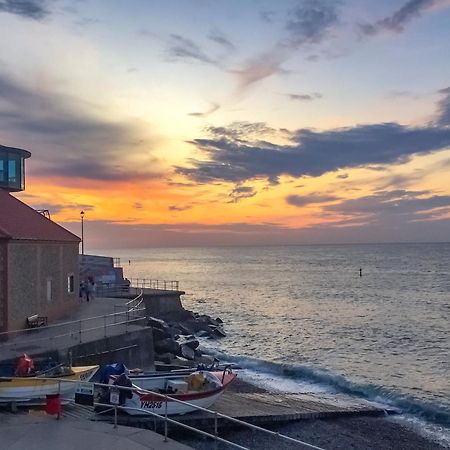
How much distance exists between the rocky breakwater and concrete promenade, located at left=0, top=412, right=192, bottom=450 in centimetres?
1054

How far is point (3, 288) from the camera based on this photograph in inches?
879

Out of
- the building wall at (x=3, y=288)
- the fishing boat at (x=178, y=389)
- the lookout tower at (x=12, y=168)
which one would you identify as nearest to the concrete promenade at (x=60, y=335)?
the building wall at (x=3, y=288)

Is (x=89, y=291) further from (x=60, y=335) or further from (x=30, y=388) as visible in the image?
(x=30, y=388)

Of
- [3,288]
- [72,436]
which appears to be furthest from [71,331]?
[72,436]

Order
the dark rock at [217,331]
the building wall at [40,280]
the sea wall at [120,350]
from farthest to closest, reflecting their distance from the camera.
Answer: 1. the dark rock at [217,331]
2. the building wall at [40,280]
3. the sea wall at [120,350]

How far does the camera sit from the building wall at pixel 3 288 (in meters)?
22.2

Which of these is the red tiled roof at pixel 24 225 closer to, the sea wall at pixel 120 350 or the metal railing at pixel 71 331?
the metal railing at pixel 71 331

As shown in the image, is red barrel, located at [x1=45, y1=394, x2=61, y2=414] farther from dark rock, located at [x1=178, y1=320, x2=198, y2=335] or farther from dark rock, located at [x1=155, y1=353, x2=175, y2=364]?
dark rock, located at [x1=178, y1=320, x2=198, y2=335]

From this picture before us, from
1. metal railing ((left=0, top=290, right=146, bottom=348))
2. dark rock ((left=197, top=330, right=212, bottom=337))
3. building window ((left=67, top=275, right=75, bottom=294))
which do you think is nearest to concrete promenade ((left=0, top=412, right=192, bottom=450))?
metal railing ((left=0, top=290, right=146, bottom=348))

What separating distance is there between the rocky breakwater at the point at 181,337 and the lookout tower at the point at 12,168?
37.6ft

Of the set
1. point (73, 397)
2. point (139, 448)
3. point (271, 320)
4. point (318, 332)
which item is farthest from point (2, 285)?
point (271, 320)

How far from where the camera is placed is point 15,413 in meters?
13.8

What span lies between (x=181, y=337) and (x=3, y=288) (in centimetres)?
1889

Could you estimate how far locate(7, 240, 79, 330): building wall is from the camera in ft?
75.9
